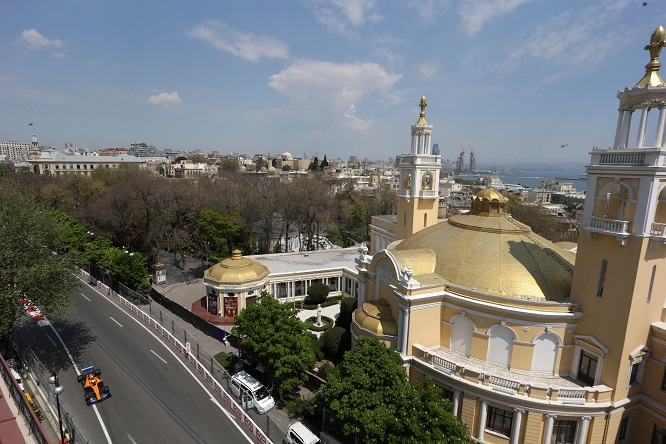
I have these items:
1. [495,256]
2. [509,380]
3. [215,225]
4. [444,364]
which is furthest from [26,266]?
[495,256]

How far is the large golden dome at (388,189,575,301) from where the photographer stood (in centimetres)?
2000

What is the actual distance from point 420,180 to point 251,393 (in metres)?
21.4

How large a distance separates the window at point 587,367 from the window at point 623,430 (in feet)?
7.82

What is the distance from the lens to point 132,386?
75.4ft

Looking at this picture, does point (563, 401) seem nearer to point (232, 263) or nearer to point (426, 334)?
point (426, 334)

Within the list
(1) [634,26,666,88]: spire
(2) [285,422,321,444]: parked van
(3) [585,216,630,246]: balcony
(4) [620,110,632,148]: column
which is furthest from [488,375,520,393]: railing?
(1) [634,26,666,88]: spire

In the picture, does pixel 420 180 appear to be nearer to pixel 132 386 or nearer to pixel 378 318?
pixel 378 318

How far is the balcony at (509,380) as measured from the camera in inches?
679

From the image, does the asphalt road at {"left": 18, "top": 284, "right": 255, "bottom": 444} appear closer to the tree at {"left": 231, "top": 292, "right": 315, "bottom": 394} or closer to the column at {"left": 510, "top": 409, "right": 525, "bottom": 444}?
the tree at {"left": 231, "top": 292, "right": 315, "bottom": 394}

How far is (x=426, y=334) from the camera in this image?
69.8 ft

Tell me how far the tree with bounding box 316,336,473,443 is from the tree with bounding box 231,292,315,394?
388 centimetres

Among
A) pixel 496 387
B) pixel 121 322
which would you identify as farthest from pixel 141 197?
pixel 496 387

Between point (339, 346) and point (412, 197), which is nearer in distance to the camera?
point (339, 346)

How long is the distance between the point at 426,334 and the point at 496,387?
14.7 feet
